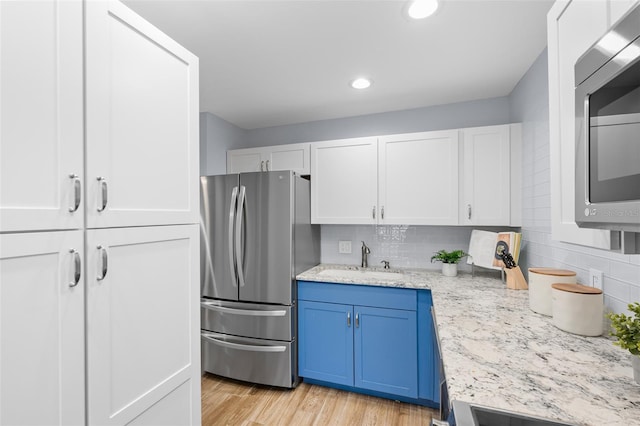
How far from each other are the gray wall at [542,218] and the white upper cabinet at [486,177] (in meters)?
0.12

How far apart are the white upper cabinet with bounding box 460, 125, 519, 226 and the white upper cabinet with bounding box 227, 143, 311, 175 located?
4.60 feet

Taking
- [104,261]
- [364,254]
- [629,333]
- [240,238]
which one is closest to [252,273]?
[240,238]

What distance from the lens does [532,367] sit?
37.1 inches


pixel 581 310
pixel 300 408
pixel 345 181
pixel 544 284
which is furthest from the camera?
pixel 345 181

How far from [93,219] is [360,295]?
1.87m

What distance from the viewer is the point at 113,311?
951 millimetres

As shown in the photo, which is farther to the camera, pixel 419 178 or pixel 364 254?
pixel 364 254

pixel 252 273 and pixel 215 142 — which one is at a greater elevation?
pixel 215 142

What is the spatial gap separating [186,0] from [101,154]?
1.00 metres

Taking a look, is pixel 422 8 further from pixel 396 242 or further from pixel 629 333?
pixel 396 242

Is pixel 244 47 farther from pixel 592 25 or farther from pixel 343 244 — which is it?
pixel 343 244

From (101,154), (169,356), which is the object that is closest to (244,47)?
(101,154)

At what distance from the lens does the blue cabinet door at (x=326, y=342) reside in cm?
236

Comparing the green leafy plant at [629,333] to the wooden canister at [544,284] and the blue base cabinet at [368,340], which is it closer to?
the wooden canister at [544,284]
